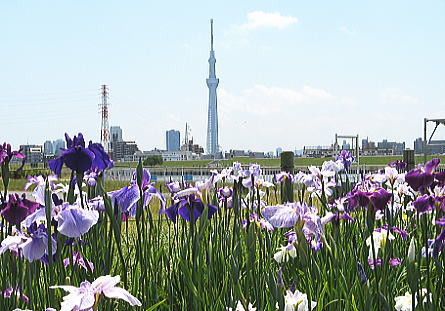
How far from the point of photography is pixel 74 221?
1.39 m

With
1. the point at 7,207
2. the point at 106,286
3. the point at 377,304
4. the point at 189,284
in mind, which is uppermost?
the point at 7,207

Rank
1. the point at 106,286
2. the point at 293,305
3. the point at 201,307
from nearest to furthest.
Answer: the point at 106,286, the point at 293,305, the point at 201,307

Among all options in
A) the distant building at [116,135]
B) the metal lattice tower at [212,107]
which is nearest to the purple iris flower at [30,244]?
the distant building at [116,135]

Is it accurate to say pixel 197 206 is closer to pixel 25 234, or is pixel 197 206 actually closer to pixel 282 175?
pixel 25 234

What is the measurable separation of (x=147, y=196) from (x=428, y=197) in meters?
0.93

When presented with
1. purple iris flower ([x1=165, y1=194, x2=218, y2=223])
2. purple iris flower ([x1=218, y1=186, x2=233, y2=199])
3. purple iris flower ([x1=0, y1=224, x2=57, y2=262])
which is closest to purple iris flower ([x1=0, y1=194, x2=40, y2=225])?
purple iris flower ([x1=0, y1=224, x2=57, y2=262])

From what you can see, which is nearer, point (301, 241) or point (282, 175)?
point (301, 241)

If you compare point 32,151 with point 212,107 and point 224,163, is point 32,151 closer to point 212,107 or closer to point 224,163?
point 224,163

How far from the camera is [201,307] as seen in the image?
1.94 metres

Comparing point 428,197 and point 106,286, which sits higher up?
point 428,197

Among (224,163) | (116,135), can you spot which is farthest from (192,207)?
(116,135)

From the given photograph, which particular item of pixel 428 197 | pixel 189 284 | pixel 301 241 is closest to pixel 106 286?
pixel 301 241

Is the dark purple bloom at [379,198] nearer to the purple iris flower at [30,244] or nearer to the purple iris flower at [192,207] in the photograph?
the purple iris flower at [192,207]

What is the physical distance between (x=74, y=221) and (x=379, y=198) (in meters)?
0.89
